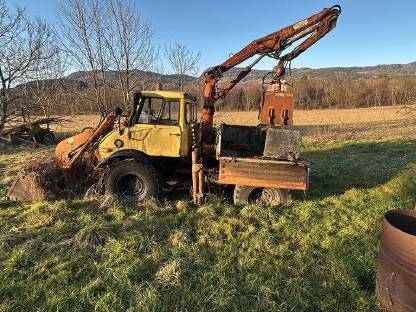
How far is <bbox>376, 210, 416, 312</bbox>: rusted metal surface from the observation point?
3.51 metres

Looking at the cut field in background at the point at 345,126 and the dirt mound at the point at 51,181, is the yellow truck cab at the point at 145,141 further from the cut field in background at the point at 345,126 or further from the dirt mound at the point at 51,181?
the cut field in background at the point at 345,126

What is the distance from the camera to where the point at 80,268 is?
4.70 meters

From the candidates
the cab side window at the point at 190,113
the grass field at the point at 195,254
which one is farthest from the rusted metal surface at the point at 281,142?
the cab side window at the point at 190,113

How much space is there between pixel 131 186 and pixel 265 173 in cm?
258

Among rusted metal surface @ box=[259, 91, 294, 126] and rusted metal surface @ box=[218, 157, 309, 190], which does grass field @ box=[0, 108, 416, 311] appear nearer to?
rusted metal surface @ box=[218, 157, 309, 190]

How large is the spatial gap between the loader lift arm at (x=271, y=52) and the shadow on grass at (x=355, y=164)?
273cm

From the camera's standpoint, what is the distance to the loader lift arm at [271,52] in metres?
8.00

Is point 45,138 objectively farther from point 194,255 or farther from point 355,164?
point 194,255

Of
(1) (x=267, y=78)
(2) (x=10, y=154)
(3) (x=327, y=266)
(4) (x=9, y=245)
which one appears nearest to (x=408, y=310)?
(3) (x=327, y=266)

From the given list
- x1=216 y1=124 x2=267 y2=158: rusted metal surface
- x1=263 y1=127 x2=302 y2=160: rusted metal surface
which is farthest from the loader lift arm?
x1=263 y1=127 x2=302 y2=160: rusted metal surface

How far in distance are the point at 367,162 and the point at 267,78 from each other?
503 centimetres

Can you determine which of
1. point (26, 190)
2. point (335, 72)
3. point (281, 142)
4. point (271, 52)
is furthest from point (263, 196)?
point (335, 72)

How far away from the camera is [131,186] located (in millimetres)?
7434

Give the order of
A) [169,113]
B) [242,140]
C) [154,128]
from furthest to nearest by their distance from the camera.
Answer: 1. [242,140]
2. [169,113]
3. [154,128]
